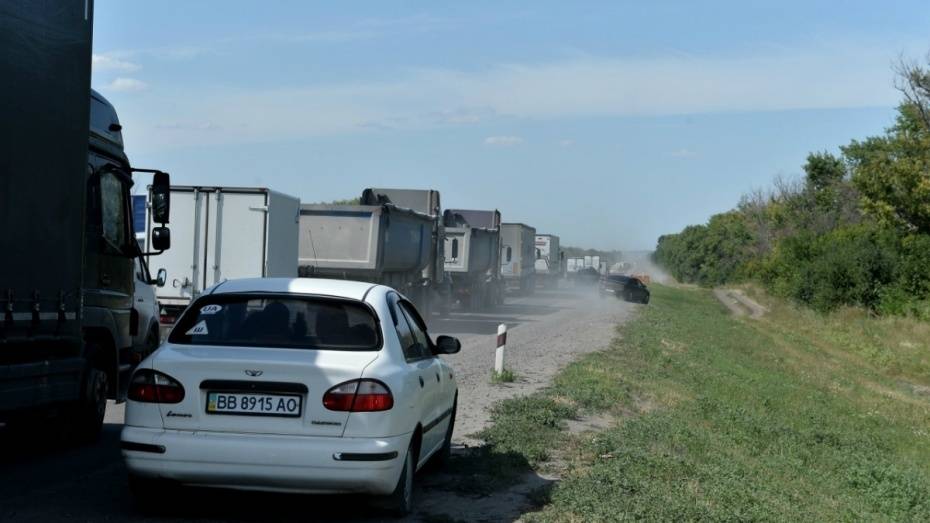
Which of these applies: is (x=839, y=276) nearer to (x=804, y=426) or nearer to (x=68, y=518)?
(x=804, y=426)

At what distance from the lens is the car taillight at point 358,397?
659 cm

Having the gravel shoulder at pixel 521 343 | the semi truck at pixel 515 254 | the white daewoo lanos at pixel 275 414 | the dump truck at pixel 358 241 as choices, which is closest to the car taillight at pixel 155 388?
the white daewoo lanos at pixel 275 414

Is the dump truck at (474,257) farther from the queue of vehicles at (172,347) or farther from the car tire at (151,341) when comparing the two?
the queue of vehicles at (172,347)

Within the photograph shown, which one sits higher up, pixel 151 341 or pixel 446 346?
pixel 446 346

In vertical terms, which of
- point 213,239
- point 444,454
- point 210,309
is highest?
point 213,239

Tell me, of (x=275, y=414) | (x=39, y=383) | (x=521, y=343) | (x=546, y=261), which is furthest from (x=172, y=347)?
(x=546, y=261)

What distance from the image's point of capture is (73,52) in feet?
25.3

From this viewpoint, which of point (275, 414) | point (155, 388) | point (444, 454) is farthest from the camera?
point (444, 454)

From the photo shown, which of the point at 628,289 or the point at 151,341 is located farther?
the point at 628,289

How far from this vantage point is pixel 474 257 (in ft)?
139

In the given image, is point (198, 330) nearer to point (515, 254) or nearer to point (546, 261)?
point (515, 254)

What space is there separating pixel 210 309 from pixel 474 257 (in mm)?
35057

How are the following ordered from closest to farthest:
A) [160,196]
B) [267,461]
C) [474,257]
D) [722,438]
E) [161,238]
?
[267,461] < [160,196] < [161,238] < [722,438] < [474,257]

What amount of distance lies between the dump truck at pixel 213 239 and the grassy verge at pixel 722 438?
6021 mm
